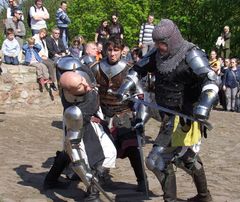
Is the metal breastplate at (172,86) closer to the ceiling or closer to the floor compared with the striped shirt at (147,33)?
closer to the ceiling

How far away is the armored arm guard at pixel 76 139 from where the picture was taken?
4.72 m

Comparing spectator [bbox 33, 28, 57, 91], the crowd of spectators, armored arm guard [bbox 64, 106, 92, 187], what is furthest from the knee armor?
spectator [bbox 33, 28, 57, 91]

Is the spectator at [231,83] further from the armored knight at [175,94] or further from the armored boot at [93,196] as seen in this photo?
the armored boot at [93,196]

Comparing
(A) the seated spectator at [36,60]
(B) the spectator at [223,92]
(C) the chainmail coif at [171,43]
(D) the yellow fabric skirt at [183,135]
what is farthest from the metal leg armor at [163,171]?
(B) the spectator at [223,92]

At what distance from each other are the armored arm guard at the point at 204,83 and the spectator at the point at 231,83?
9.39 metres

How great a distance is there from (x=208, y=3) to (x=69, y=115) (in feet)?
76.4

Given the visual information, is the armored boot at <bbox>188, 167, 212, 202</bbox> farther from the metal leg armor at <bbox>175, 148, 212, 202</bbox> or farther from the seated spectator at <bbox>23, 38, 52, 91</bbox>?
the seated spectator at <bbox>23, 38, 52, 91</bbox>

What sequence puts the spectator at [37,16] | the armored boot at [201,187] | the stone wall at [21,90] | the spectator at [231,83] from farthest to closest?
the spectator at [231,83]
the spectator at [37,16]
the stone wall at [21,90]
the armored boot at [201,187]

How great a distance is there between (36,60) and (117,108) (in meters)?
6.62

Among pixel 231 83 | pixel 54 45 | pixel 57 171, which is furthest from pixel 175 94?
pixel 231 83

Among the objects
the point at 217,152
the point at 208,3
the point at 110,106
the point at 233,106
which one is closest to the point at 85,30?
the point at 208,3

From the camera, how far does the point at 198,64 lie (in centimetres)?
462

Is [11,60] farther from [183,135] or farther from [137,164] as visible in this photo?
[183,135]

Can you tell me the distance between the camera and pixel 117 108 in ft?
19.4
